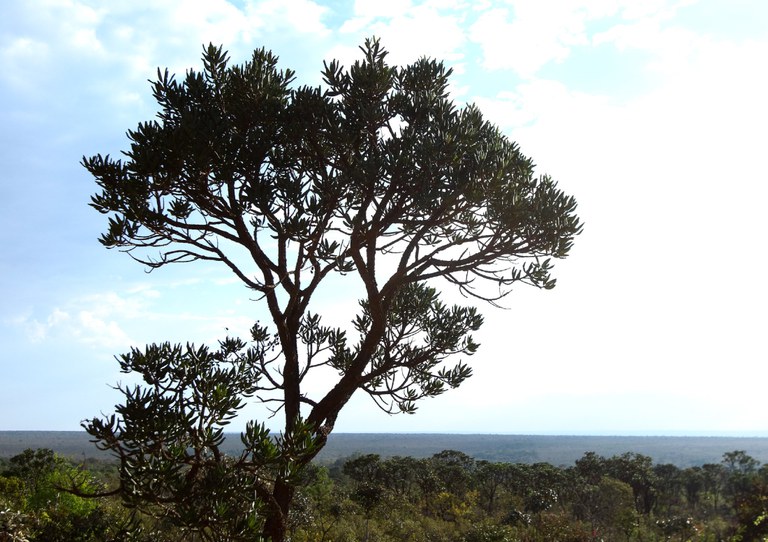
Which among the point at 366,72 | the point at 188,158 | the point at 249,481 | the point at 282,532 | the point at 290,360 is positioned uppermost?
the point at 366,72

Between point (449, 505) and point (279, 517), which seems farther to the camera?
point (449, 505)

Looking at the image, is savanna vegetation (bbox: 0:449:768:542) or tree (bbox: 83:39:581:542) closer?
tree (bbox: 83:39:581:542)

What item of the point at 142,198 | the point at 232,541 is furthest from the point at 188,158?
the point at 232,541

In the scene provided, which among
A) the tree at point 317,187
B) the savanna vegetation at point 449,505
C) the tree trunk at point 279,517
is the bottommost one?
the savanna vegetation at point 449,505

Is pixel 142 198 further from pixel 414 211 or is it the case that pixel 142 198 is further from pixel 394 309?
pixel 394 309

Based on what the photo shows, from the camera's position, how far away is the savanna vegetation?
15688mm

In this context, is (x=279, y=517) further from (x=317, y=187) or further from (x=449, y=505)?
(x=449, y=505)

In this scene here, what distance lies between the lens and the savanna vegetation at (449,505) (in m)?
15.7

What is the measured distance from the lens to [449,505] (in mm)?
36281

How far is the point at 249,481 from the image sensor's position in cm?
584

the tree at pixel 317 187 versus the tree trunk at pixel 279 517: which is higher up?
the tree at pixel 317 187

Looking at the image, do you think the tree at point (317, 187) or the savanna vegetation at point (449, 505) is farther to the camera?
the savanna vegetation at point (449, 505)

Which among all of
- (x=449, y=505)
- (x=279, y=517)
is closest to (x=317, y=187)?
(x=279, y=517)

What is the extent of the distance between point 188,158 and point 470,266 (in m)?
4.08
